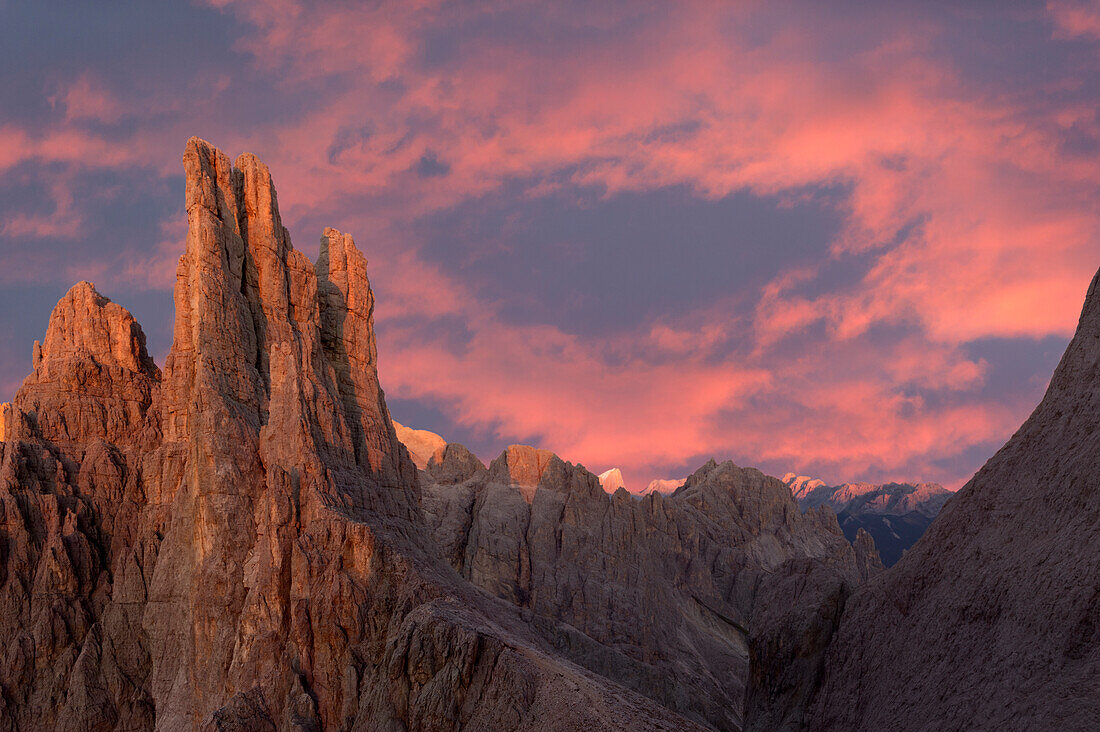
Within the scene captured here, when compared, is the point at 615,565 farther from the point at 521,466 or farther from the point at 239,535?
the point at 239,535

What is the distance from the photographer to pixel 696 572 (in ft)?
507

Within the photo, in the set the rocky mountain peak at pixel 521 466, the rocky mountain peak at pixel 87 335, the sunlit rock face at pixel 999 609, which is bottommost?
the sunlit rock face at pixel 999 609

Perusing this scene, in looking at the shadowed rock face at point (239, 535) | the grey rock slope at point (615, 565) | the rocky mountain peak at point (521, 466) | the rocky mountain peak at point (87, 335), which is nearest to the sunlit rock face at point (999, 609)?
the shadowed rock face at point (239, 535)

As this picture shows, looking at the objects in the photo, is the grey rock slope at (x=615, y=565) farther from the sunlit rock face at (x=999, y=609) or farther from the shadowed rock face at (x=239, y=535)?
the sunlit rock face at (x=999, y=609)

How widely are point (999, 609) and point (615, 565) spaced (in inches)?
3981

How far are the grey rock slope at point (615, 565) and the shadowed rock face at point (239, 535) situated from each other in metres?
44.3

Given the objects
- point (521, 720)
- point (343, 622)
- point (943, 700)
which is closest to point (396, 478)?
point (343, 622)

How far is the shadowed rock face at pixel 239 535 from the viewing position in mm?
44812

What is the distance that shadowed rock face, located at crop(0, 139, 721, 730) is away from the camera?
44.8 meters

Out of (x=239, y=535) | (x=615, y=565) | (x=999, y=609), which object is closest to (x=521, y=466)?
(x=615, y=565)

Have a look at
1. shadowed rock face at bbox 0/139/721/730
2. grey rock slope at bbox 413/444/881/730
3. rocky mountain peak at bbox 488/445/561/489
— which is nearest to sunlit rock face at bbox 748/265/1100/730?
shadowed rock face at bbox 0/139/721/730

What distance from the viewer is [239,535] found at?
2440 inches

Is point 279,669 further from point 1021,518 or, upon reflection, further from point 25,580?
point 1021,518

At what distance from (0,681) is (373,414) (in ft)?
113
